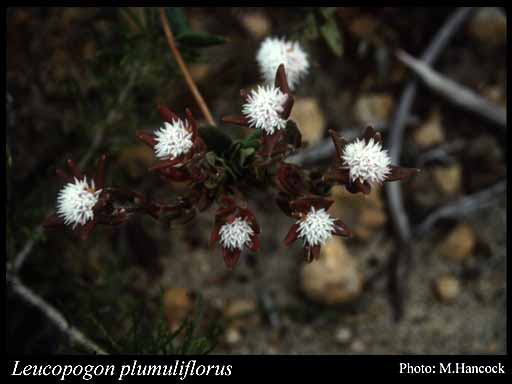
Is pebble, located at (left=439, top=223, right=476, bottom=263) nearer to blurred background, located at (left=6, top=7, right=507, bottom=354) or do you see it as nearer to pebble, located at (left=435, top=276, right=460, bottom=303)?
blurred background, located at (left=6, top=7, right=507, bottom=354)

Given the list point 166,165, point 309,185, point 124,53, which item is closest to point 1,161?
point 124,53

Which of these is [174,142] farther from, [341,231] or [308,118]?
[308,118]

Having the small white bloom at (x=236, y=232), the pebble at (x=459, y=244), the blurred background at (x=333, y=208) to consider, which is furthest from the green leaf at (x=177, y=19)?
the pebble at (x=459, y=244)

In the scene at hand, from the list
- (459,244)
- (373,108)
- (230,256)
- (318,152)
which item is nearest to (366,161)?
(230,256)

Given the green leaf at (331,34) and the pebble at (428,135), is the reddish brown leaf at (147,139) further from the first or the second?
the pebble at (428,135)

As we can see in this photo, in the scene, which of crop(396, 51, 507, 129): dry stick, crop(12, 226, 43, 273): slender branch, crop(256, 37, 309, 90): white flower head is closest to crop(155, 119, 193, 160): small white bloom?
crop(256, 37, 309, 90): white flower head
